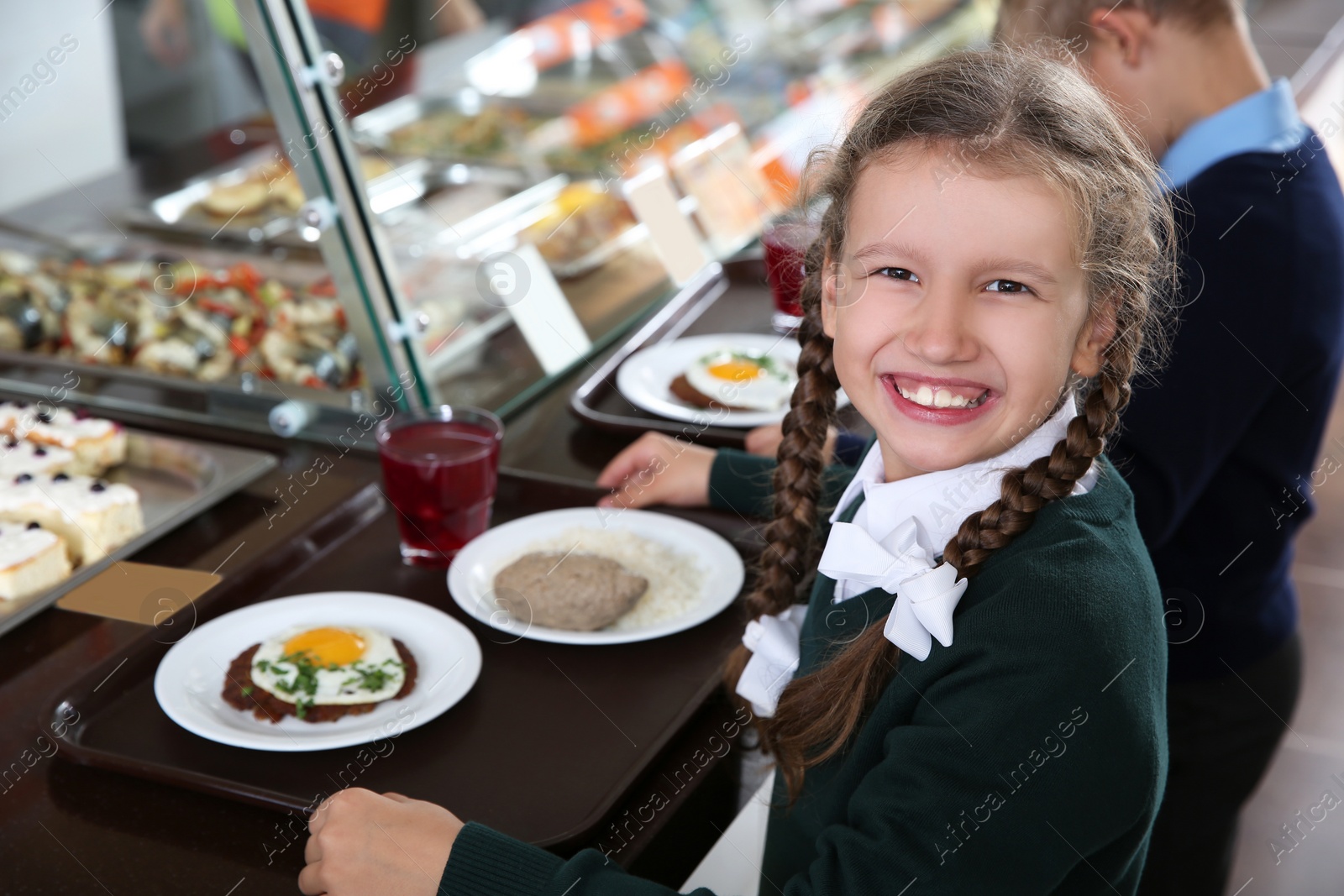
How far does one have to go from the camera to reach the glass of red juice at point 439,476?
138cm

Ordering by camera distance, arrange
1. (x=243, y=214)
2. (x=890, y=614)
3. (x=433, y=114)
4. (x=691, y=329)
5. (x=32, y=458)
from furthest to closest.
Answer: (x=433, y=114)
(x=243, y=214)
(x=691, y=329)
(x=32, y=458)
(x=890, y=614)

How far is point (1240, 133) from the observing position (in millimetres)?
1553

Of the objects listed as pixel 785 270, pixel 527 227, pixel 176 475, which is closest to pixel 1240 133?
pixel 785 270

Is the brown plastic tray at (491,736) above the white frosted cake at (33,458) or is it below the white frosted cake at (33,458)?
below

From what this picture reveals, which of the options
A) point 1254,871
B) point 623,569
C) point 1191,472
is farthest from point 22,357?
point 1254,871

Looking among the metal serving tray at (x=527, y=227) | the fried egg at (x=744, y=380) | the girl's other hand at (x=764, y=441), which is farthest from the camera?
the metal serving tray at (x=527, y=227)

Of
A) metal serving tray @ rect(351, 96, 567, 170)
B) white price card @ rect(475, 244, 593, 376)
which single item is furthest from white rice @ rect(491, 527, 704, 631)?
metal serving tray @ rect(351, 96, 567, 170)

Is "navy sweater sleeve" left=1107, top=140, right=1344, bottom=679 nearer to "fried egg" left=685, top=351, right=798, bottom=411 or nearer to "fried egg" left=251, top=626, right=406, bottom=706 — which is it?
"fried egg" left=685, top=351, right=798, bottom=411

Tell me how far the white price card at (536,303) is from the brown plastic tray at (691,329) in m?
0.07

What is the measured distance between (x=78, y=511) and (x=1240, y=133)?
58.3 inches

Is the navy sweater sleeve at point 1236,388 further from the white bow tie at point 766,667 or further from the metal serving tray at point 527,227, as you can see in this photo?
the metal serving tray at point 527,227

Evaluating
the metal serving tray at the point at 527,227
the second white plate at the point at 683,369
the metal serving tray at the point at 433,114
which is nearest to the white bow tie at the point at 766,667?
the second white plate at the point at 683,369

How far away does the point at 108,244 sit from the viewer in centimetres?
224

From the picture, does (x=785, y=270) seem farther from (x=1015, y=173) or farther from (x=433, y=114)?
(x=433, y=114)
